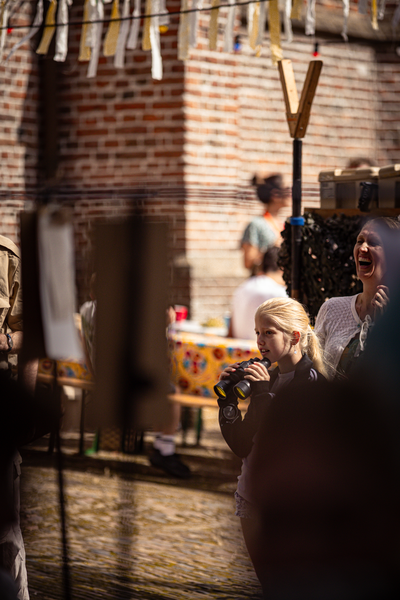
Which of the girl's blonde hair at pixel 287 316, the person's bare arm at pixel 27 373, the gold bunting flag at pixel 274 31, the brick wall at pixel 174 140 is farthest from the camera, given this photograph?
Result: the brick wall at pixel 174 140

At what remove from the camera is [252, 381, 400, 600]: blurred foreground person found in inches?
68.7

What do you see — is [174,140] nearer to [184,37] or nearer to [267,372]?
[184,37]

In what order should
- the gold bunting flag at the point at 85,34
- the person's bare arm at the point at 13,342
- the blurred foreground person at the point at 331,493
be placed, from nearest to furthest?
the blurred foreground person at the point at 331,493, the person's bare arm at the point at 13,342, the gold bunting flag at the point at 85,34

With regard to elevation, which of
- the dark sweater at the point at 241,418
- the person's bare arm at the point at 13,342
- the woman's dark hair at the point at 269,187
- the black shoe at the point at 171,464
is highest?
the woman's dark hair at the point at 269,187

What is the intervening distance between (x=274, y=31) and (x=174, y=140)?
345cm

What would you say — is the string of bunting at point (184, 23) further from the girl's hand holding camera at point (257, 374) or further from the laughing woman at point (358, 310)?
the girl's hand holding camera at point (257, 374)

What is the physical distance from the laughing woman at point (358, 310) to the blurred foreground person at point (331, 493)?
0.60 meters

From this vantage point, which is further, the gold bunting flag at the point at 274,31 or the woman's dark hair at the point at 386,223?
the gold bunting flag at the point at 274,31

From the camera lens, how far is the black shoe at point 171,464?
5.41 metres

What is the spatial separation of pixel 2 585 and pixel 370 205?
8.13 ft

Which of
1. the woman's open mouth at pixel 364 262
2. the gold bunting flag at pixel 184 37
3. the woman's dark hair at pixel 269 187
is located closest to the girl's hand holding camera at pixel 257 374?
the woman's open mouth at pixel 364 262

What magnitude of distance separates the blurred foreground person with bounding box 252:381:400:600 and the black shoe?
11.4ft

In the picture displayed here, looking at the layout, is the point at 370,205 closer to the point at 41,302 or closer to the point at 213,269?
the point at 41,302

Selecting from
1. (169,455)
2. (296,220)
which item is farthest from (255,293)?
(296,220)
